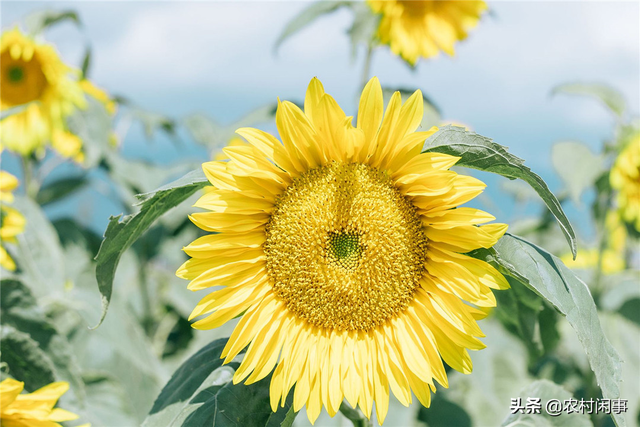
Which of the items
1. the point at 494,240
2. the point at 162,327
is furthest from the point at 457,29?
the point at 162,327

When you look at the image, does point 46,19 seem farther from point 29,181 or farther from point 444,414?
point 444,414

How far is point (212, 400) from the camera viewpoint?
95cm

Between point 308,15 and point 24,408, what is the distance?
163 cm

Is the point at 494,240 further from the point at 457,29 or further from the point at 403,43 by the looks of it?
the point at 457,29

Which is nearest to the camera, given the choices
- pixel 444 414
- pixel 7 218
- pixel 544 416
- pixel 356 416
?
pixel 356 416

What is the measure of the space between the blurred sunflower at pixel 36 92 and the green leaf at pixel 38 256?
671 millimetres

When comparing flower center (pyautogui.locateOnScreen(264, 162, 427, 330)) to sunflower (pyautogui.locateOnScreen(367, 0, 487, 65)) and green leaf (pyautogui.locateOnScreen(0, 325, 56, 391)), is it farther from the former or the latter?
sunflower (pyautogui.locateOnScreen(367, 0, 487, 65))

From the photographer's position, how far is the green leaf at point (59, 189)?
301 centimetres

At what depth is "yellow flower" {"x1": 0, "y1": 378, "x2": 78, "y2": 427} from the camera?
0.98m

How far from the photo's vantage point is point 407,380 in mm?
987

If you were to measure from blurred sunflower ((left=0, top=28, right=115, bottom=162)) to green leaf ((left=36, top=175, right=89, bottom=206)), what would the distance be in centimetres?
31

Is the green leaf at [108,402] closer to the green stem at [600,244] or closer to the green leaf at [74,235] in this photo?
the green leaf at [74,235]

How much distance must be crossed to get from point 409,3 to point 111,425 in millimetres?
1725

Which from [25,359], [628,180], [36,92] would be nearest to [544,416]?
[25,359]
